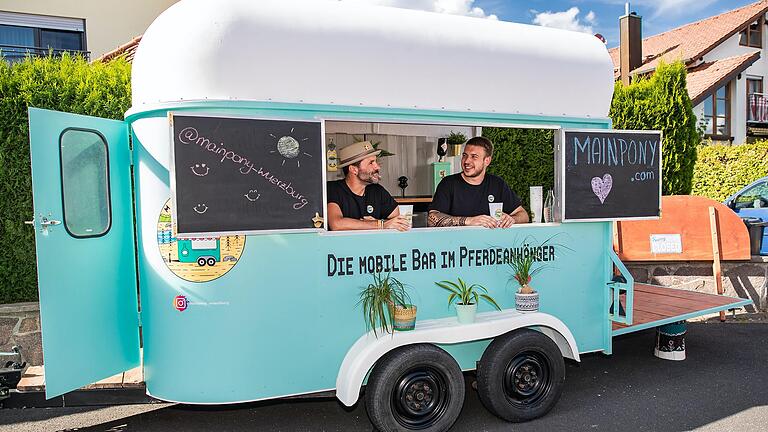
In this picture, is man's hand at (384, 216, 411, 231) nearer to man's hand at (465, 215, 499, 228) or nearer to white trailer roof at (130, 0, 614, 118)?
man's hand at (465, 215, 499, 228)

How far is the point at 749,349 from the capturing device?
5.71m

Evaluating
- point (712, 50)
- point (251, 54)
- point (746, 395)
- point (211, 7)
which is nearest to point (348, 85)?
point (251, 54)

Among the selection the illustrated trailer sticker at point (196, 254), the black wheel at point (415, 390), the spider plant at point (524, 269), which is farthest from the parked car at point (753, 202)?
the illustrated trailer sticker at point (196, 254)

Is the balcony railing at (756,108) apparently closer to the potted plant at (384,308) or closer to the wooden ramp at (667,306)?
the wooden ramp at (667,306)

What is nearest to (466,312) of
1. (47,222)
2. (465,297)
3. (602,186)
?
(465,297)

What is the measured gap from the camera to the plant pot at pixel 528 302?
3.99m

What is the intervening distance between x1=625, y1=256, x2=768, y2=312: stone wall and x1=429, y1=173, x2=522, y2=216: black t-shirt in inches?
133

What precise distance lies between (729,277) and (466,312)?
16.3 feet

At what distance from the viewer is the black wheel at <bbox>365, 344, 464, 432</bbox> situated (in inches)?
137

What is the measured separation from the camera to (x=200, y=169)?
3.21 metres

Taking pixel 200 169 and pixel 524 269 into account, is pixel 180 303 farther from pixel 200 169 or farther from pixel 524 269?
pixel 524 269

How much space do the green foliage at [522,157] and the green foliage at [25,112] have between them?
15.2 feet

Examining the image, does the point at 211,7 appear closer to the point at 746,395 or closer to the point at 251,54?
the point at 251,54

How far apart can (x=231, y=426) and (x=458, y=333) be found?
1744 mm
